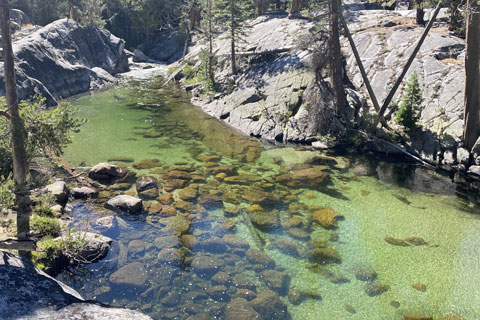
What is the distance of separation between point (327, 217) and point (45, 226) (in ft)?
30.8

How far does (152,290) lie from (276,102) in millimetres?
18509

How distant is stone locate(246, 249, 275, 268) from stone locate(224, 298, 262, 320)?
1722 millimetres

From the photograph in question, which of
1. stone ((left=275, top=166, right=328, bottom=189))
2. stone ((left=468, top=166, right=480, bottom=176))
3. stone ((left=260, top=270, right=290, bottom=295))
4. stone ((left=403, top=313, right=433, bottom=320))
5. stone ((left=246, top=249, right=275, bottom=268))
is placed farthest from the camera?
stone ((left=468, top=166, right=480, bottom=176))

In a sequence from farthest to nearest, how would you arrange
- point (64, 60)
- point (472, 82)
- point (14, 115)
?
1. point (64, 60)
2. point (472, 82)
3. point (14, 115)

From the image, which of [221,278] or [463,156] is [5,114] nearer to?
[221,278]

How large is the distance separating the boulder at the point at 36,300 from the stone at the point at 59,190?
6.04m

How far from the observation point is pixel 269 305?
881cm

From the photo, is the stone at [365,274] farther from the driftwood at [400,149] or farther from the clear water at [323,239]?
the driftwood at [400,149]

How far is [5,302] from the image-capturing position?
6184 mm

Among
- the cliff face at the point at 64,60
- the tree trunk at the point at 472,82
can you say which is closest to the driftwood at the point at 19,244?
the tree trunk at the point at 472,82

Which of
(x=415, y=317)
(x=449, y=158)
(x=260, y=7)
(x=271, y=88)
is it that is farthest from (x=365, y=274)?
(x=260, y=7)

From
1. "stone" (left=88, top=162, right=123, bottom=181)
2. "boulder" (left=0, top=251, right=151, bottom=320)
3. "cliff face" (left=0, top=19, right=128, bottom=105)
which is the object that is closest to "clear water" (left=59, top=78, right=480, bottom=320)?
"boulder" (left=0, top=251, right=151, bottom=320)

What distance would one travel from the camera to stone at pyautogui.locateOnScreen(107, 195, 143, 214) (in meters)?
13.1

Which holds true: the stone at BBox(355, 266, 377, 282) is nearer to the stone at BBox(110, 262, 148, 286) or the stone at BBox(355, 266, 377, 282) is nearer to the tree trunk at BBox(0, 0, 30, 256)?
the stone at BBox(110, 262, 148, 286)
